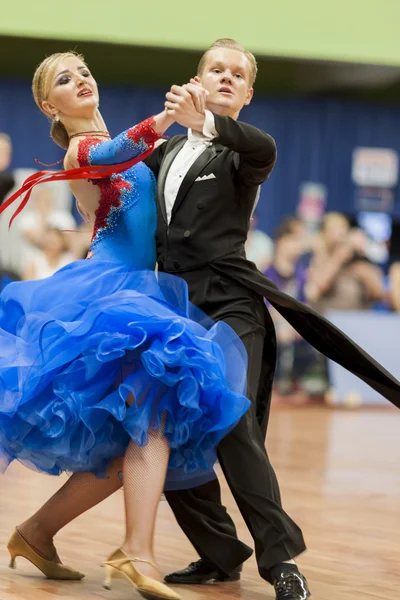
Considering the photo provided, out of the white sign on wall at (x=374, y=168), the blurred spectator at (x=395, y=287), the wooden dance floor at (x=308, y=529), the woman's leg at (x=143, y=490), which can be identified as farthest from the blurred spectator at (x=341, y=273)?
the woman's leg at (x=143, y=490)

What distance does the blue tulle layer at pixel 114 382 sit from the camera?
2920 millimetres

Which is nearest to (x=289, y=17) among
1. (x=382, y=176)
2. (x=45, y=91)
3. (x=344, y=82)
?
(x=344, y=82)

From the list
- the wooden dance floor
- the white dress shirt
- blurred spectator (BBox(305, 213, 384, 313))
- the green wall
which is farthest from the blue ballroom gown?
the green wall

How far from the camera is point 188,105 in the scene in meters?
2.90

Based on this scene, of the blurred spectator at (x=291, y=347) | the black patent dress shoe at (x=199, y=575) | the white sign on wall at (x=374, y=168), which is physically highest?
the white sign on wall at (x=374, y=168)

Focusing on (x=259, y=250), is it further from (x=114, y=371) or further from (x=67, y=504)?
(x=114, y=371)

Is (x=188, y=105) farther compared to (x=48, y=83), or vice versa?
(x=48, y=83)

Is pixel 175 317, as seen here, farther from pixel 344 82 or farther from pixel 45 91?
pixel 344 82

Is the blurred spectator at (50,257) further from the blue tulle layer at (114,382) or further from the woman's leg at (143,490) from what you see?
the woman's leg at (143,490)

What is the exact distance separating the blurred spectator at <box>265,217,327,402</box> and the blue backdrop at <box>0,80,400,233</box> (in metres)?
2.39

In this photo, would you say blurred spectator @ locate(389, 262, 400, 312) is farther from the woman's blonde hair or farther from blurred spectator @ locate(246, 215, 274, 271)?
the woman's blonde hair

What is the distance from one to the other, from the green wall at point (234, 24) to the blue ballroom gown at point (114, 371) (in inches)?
281

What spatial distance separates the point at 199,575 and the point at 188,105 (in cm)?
146

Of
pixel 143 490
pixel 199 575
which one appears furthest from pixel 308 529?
pixel 143 490
